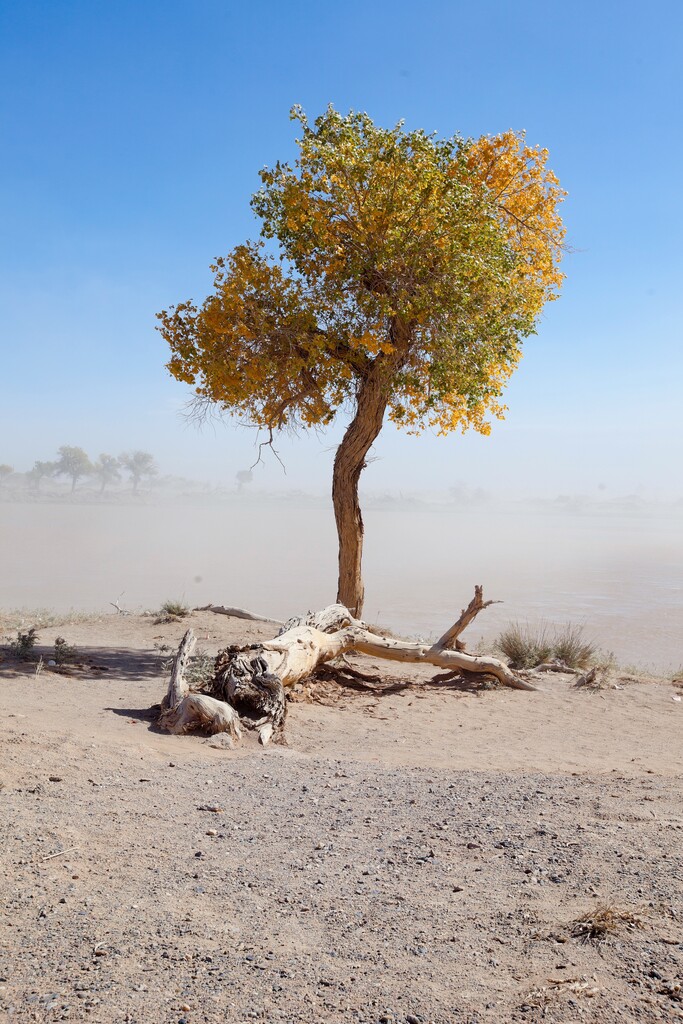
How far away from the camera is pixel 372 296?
13125 mm

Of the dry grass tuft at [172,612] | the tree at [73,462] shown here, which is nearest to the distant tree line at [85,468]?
the tree at [73,462]

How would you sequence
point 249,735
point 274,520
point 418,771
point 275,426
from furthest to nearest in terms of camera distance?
point 274,520
point 275,426
point 249,735
point 418,771

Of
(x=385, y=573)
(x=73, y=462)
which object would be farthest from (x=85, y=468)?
(x=385, y=573)

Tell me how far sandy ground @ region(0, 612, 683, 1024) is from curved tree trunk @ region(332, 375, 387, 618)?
6.44 m

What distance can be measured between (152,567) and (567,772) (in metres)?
40.8

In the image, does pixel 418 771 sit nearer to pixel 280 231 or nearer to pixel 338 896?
pixel 338 896

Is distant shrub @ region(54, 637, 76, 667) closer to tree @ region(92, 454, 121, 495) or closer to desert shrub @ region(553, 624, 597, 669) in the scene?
desert shrub @ region(553, 624, 597, 669)

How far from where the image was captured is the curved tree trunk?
572 inches

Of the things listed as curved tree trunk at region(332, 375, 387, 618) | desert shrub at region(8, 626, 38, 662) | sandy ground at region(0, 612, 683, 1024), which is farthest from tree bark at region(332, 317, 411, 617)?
sandy ground at region(0, 612, 683, 1024)

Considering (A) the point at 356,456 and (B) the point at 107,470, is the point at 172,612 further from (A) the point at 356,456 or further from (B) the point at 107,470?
(B) the point at 107,470

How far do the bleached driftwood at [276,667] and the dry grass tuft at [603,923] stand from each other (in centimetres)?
478

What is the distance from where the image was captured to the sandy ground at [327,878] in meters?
3.38

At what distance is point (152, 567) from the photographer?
1823 inches

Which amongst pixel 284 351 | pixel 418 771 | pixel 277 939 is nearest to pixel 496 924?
pixel 277 939
